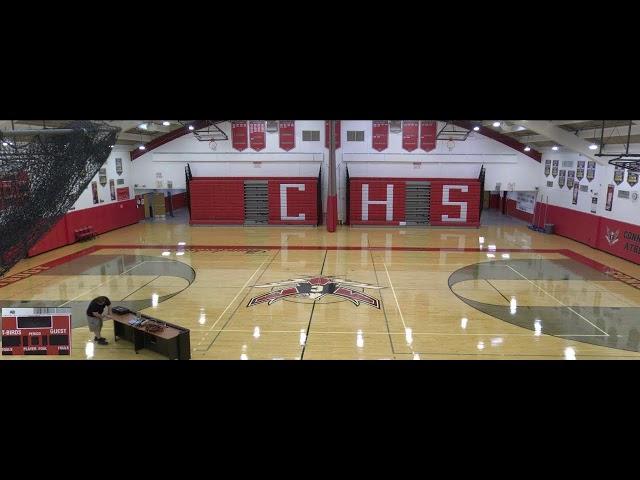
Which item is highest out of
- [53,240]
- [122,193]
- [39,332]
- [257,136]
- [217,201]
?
[257,136]

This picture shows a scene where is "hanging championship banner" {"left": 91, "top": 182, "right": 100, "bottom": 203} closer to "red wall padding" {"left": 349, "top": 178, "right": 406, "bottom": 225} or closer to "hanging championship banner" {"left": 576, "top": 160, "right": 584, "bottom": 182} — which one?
"red wall padding" {"left": 349, "top": 178, "right": 406, "bottom": 225}

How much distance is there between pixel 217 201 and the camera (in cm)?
2475

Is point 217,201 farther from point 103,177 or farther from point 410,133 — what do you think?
point 410,133

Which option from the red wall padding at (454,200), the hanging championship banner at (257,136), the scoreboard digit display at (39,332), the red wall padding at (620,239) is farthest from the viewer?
the hanging championship banner at (257,136)

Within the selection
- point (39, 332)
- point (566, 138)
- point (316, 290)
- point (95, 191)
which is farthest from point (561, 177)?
point (95, 191)

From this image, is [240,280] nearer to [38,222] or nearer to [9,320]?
[38,222]

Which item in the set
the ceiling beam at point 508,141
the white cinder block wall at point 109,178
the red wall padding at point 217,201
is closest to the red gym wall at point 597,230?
the ceiling beam at point 508,141

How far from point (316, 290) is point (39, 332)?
766 centimetres

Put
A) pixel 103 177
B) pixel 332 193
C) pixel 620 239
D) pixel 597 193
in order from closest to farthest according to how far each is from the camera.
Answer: pixel 620 239 < pixel 597 193 < pixel 103 177 < pixel 332 193

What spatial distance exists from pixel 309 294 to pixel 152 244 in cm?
999

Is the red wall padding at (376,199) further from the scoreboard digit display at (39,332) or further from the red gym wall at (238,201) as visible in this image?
the scoreboard digit display at (39,332)

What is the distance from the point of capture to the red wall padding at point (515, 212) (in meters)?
26.2

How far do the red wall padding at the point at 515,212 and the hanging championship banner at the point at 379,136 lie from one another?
9.50 metres

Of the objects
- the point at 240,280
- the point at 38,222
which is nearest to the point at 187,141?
Answer: the point at 240,280
